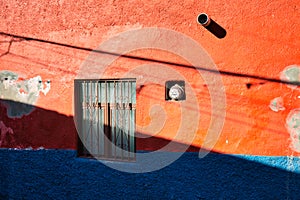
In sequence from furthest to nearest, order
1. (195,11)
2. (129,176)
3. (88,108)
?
(88,108), (129,176), (195,11)

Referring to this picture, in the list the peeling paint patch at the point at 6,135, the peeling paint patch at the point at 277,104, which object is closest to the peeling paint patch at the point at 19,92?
the peeling paint patch at the point at 6,135

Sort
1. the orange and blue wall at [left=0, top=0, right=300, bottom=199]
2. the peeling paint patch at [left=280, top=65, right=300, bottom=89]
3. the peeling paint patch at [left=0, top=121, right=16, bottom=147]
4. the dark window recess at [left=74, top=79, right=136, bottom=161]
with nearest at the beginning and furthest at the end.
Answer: the peeling paint patch at [left=280, top=65, right=300, bottom=89]
the orange and blue wall at [left=0, top=0, right=300, bottom=199]
the dark window recess at [left=74, top=79, right=136, bottom=161]
the peeling paint patch at [left=0, top=121, right=16, bottom=147]

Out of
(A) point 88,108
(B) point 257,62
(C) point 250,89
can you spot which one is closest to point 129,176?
(A) point 88,108

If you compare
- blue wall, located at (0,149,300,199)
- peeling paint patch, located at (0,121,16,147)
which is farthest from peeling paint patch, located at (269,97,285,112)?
peeling paint patch, located at (0,121,16,147)

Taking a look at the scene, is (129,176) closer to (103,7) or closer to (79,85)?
(79,85)

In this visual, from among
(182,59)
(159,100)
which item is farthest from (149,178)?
(182,59)

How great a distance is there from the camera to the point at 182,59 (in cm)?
450

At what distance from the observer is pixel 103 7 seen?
16.3ft

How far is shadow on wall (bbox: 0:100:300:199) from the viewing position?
4.16 m

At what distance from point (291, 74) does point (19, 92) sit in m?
4.56

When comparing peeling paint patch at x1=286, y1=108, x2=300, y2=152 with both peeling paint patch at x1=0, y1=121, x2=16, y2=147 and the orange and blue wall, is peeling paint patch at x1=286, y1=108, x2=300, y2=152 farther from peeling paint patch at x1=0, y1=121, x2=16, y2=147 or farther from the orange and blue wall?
peeling paint patch at x1=0, y1=121, x2=16, y2=147

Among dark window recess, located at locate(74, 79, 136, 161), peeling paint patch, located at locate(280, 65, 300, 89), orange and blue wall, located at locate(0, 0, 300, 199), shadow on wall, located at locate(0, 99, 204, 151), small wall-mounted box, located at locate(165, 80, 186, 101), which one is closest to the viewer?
peeling paint patch, located at locate(280, 65, 300, 89)

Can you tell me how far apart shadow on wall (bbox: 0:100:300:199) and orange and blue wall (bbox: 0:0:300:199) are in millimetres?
15

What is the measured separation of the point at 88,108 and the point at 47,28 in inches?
62.9
